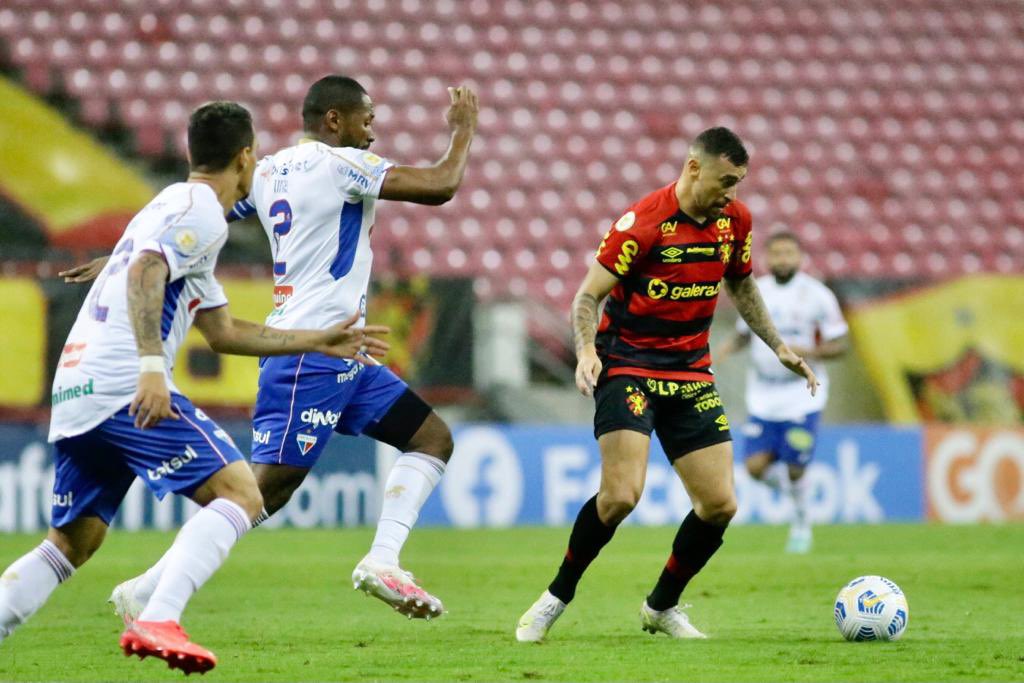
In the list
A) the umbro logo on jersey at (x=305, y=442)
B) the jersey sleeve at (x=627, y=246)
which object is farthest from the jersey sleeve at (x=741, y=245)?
the umbro logo on jersey at (x=305, y=442)

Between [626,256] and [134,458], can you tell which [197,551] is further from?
[626,256]

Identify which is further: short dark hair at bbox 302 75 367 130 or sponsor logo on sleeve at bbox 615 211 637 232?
sponsor logo on sleeve at bbox 615 211 637 232

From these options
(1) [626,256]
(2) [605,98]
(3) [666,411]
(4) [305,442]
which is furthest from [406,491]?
(2) [605,98]

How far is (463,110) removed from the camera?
6.21m

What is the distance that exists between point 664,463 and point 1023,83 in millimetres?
10108

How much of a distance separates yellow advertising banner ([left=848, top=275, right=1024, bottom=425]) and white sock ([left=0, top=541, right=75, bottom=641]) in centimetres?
1169

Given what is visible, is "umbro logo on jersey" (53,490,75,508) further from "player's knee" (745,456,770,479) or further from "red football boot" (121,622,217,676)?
"player's knee" (745,456,770,479)

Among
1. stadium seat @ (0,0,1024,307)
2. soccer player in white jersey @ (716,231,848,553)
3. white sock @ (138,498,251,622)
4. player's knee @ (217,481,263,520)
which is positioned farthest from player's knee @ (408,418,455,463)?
stadium seat @ (0,0,1024,307)

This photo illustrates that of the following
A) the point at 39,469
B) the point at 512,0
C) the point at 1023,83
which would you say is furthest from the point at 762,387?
the point at 1023,83

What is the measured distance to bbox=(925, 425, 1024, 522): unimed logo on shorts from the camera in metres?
15.4

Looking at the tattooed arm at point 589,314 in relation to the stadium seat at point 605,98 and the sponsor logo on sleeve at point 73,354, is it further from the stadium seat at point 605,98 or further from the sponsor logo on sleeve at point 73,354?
Result: the stadium seat at point 605,98

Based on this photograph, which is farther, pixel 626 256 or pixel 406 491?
pixel 406 491

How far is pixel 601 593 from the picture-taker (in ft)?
29.2

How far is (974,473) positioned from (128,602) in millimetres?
11309
